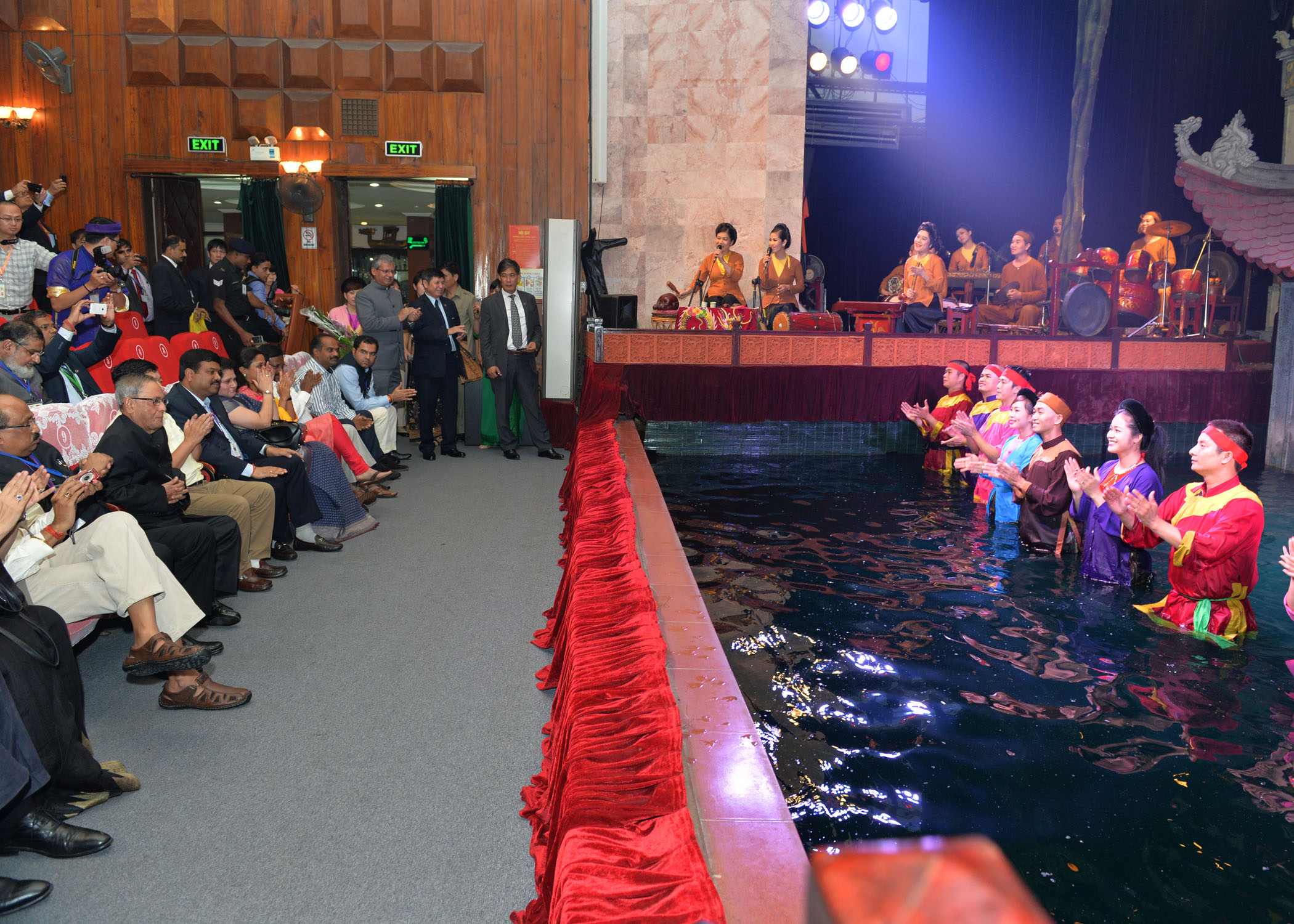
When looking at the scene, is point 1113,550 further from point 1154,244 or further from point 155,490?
point 1154,244

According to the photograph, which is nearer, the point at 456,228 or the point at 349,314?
the point at 349,314

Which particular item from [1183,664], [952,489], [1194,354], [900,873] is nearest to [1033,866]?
[1183,664]

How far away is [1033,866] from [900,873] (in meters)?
1.97

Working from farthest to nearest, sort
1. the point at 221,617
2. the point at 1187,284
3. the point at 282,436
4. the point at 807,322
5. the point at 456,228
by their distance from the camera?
the point at 1187,284 → the point at 456,228 → the point at 807,322 → the point at 282,436 → the point at 221,617

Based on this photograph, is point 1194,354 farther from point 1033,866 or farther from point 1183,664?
point 1033,866

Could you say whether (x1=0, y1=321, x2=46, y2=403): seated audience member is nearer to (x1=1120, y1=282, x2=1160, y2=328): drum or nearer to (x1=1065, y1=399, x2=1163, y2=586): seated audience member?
(x1=1065, y1=399, x2=1163, y2=586): seated audience member

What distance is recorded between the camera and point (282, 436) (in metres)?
4.34

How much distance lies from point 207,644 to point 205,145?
23.3ft

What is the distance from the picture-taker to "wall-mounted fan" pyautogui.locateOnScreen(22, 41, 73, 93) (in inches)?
314

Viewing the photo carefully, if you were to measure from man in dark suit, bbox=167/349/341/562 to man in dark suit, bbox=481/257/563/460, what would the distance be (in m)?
2.70

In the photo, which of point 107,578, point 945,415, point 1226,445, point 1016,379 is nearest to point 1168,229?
point 945,415

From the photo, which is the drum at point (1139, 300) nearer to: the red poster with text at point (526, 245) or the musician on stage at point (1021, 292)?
the musician on stage at point (1021, 292)

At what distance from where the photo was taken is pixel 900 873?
341mm

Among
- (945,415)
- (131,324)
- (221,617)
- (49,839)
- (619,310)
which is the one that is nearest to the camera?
(49,839)
